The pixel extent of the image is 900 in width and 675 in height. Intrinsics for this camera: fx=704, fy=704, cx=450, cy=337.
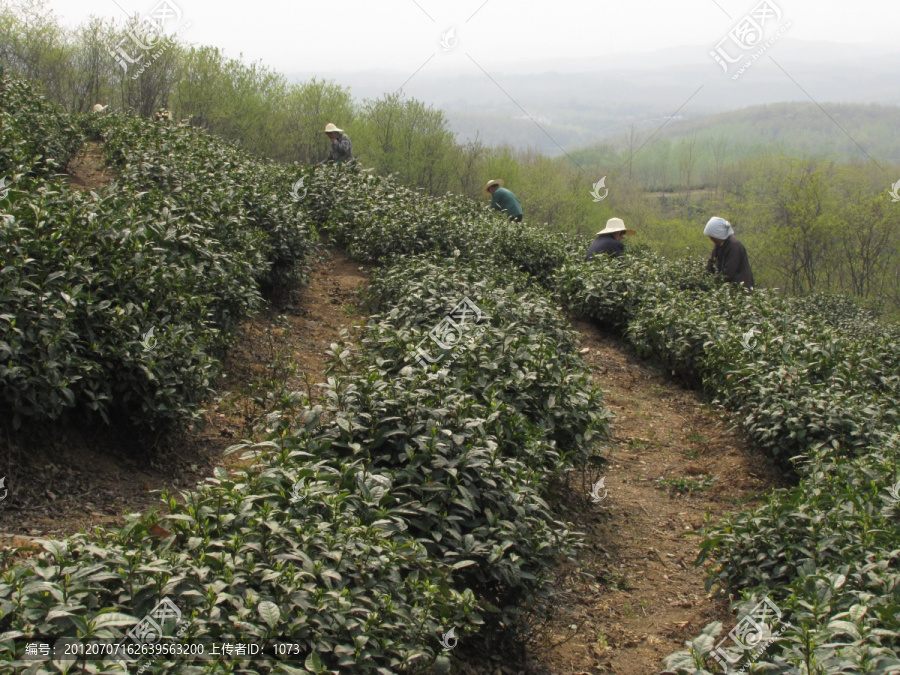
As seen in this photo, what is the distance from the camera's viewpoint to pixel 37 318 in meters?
3.53

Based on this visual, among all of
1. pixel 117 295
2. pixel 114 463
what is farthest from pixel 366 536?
pixel 117 295

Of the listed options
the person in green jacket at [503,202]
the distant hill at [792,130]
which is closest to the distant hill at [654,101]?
the distant hill at [792,130]

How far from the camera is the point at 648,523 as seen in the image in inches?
186

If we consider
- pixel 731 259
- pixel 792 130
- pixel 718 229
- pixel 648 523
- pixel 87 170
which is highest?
pixel 792 130

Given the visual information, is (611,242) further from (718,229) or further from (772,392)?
(772,392)

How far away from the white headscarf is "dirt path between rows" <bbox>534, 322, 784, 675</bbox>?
8.59 feet

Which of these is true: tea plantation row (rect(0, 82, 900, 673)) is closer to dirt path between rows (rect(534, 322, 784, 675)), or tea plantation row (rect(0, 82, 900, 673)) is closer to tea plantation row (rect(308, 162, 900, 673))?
tea plantation row (rect(308, 162, 900, 673))

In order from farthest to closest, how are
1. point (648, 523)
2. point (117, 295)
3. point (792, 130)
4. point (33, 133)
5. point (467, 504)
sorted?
point (792, 130) → point (33, 133) → point (648, 523) → point (117, 295) → point (467, 504)

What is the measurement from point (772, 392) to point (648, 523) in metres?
1.50

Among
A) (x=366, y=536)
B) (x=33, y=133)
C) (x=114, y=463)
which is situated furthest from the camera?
(x=33, y=133)

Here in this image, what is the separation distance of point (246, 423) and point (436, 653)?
2.39 meters

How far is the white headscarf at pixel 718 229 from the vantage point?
8945mm

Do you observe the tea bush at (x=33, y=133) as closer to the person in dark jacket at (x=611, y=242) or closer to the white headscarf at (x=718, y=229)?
the person in dark jacket at (x=611, y=242)

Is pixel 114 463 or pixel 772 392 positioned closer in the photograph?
pixel 114 463
